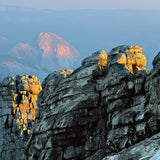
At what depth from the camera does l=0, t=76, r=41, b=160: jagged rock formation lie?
93500 mm

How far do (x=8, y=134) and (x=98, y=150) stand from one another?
57780 millimetres

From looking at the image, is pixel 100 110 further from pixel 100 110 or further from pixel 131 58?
pixel 131 58

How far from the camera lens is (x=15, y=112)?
318 feet

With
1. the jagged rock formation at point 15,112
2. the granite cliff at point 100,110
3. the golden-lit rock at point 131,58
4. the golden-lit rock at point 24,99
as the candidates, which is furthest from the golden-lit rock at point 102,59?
the golden-lit rock at point 24,99

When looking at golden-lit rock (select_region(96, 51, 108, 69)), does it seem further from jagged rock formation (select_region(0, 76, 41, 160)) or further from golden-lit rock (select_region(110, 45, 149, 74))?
jagged rock formation (select_region(0, 76, 41, 160))

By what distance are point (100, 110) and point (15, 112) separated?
178ft

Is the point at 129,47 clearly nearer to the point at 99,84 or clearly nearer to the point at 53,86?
the point at 99,84

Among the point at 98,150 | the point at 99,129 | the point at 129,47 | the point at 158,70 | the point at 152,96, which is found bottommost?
the point at 98,150

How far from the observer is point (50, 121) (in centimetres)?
5003

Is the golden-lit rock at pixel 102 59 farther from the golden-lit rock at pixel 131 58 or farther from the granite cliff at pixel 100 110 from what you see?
the golden-lit rock at pixel 131 58

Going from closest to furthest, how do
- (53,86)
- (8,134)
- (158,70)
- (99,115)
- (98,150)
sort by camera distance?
(158,70) < (98,150) < (99,115) < (53,86) < (8,134)

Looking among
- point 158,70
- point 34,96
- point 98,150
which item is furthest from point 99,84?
point 34,96

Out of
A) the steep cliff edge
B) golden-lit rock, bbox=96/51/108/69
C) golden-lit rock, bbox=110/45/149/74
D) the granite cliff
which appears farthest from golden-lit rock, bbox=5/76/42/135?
golden-lit rock, bbox=110/45/149/74

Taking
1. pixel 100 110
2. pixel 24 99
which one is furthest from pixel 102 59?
pixel 24 99
